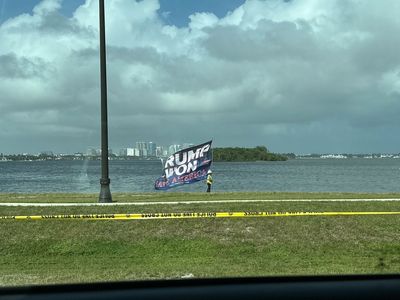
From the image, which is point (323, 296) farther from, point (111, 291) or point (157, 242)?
point (157, 242)

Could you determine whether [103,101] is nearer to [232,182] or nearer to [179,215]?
[179,215]

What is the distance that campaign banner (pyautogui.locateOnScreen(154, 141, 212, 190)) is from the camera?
89.9ft

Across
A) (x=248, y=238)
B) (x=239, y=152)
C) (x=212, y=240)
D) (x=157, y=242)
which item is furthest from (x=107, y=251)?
(x=239, y=152)

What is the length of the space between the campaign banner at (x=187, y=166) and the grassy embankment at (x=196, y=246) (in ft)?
50.6

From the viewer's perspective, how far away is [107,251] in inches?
415

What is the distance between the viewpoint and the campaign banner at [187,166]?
27406mm

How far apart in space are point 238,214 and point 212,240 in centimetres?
168

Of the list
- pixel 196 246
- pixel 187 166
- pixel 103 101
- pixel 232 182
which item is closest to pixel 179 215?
pixel 196 246

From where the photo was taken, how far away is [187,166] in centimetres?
2747

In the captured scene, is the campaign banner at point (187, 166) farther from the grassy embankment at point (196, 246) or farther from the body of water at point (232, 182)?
the grassy embankment at point (196, 246)

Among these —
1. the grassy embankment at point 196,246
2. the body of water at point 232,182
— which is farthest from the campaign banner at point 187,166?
the grassy embankment at point 196,246

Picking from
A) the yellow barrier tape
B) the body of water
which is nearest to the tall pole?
the yellow barrier tape

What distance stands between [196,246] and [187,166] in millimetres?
16829

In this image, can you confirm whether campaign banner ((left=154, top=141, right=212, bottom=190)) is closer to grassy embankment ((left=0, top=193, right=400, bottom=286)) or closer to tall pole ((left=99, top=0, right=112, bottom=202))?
tall pole ((left=99, top=0, right=112, bottom=202))
